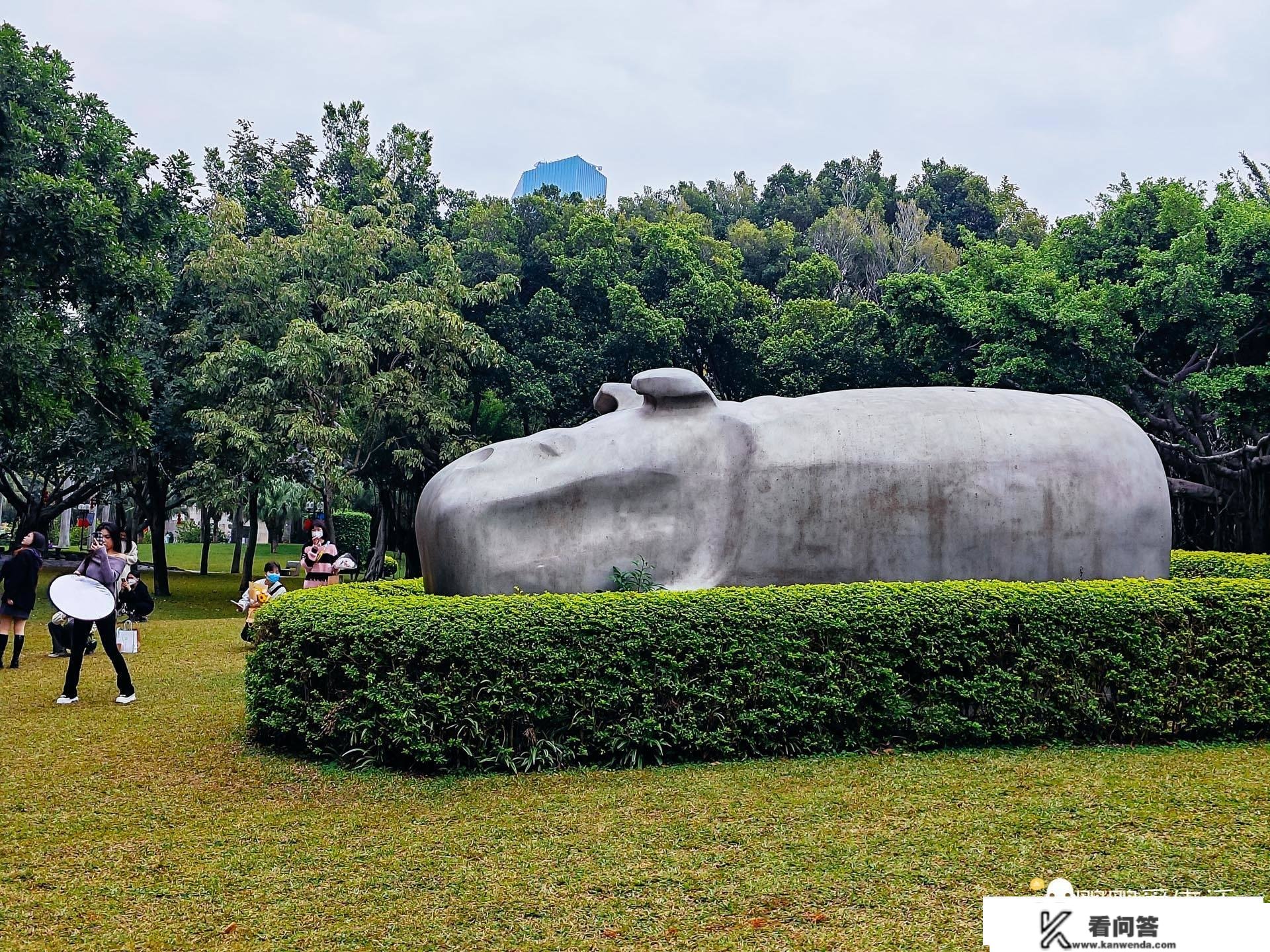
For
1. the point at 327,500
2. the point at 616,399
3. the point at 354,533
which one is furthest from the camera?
the point at 354,533

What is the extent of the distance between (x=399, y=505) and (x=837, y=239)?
65.3ft

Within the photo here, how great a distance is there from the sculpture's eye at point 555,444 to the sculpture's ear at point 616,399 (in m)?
0.76

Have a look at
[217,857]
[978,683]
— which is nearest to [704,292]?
[978,683]

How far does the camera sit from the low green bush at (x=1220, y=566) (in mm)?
10375

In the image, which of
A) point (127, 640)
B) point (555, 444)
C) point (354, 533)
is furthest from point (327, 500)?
point (354, 533)

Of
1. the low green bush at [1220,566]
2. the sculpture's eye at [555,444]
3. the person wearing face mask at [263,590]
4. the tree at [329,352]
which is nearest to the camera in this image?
the sculpture's eye at [555,444]

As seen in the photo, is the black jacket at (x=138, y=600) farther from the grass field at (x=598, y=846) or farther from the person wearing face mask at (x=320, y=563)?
the grass field at (x=598, y=846)

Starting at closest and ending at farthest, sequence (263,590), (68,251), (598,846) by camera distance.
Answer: (598,846), (263,590), (68,251)

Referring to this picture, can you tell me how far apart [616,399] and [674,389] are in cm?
90

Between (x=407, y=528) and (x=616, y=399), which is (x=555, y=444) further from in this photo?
(x=407, y=528)

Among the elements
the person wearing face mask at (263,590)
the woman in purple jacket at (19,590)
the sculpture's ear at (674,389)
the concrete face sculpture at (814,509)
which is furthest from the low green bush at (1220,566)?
the woman in purple jacket at (19,590)

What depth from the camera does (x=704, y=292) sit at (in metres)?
24.8

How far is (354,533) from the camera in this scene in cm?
3281

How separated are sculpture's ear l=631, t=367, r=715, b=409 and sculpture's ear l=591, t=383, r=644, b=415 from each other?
36cm
